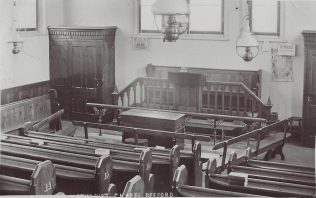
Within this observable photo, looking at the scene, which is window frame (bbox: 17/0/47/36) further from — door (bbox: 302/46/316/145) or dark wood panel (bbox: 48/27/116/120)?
door (bbox: 302/46/316/145)

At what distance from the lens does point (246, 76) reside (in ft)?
33.6

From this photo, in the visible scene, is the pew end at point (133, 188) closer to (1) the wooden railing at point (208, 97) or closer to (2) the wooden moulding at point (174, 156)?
(2) the wooden moulding at point (174, 156)

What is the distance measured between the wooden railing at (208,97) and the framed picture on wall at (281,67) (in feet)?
2.59

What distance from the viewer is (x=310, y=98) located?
920 cm

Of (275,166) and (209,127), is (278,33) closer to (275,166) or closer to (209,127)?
(209,127)

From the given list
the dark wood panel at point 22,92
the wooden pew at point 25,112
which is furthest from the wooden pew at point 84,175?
the dark wood panel at point 22,92

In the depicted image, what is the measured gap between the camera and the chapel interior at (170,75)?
776 cm

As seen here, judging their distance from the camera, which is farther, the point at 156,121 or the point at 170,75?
the point at 170,75

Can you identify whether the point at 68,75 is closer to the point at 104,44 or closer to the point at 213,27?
the point at 104,44

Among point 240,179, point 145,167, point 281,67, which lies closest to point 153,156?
point 145,167

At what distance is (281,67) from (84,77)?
442 cm

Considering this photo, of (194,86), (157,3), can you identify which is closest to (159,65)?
(194,86)

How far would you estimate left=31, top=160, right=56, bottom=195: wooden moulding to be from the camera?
10.3ft

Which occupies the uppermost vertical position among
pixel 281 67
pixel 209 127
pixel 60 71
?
pixel 281 67
